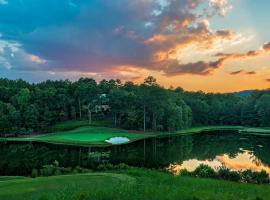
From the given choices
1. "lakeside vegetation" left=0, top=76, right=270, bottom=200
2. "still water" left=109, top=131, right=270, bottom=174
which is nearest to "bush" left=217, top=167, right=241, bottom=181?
"still water" left=109, top=131, right=270, bottom=174

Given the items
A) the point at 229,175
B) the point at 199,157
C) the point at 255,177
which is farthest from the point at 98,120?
the point at 255,177

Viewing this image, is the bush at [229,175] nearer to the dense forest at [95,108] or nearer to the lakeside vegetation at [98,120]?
the lakeside vegetation at [98,120]

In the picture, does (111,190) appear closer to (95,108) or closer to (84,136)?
(84,136)

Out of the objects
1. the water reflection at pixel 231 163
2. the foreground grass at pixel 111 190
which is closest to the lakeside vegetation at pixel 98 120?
the water reflection at pixel 231 163

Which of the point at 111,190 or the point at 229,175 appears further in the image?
the point at 229,175

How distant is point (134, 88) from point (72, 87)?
2612cm

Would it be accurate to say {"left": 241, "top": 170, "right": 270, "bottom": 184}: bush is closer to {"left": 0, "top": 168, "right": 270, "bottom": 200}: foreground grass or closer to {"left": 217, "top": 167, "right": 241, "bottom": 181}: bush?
{"left": 217, "top": 167, "right": 241, "bottom": 181}: bush

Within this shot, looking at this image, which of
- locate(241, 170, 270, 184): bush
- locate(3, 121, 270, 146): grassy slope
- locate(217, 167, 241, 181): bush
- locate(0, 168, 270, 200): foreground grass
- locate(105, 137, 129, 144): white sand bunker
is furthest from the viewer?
locate(105, 137, 129, 144): white sand bunker

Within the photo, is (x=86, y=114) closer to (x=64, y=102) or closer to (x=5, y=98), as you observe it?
(x=64, y=102)

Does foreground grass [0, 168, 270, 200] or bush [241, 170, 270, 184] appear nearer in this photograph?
foreground grass [0, 168, 270, 200]

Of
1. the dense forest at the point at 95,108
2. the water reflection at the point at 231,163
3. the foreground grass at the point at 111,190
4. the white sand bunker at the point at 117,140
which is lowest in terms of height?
the water reflection at the point at 231,163

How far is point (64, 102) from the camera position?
10662 centimetres

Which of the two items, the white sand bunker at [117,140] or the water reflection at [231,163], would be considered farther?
the white sand bunker at [117,140]

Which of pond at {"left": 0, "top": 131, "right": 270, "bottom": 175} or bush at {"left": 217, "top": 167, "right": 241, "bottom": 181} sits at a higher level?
bush at {"left": 217, "top": 167, "right": 241, "bottom": 181}
